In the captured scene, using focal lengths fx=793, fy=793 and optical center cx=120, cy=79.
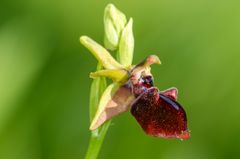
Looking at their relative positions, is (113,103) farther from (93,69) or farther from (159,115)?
(93,69)

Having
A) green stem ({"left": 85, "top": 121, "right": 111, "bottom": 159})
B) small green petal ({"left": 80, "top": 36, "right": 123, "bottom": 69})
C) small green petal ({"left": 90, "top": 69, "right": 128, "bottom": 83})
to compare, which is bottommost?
green stem ({"left": 85, "top": 121, "right": 111, "bottom": 159})

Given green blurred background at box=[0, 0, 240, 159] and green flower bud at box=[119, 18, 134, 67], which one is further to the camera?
green blurred background at box=[0, 0, 240, 159]

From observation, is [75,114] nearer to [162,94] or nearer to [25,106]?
[25,106]

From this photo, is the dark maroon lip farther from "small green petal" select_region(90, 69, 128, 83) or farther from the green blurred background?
the green blurred background

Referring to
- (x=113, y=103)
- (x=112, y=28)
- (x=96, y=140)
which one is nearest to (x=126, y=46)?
(x=112, y=28)

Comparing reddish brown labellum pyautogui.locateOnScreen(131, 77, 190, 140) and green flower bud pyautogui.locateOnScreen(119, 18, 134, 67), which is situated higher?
green flower bud pyautogui.locateOnScreen(119, 18, 134, 67)

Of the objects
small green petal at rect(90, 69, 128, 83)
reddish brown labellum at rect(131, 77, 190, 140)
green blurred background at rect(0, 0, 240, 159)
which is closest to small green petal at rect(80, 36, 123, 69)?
small green petal at rect(90, 69, 128, 83)

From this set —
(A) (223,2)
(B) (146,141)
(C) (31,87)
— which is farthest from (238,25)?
(C) (31,87)

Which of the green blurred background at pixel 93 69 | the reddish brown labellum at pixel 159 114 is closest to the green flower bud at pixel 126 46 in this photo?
the reddish brown labellum at pixel 159 114

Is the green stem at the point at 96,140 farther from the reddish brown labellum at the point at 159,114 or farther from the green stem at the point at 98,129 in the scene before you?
the reddish brown labellum at the point at 159,114
